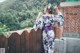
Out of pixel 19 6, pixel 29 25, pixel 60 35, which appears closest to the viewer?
pixel 60 35

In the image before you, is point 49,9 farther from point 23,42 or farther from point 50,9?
point 23,42

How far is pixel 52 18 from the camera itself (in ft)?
19.9

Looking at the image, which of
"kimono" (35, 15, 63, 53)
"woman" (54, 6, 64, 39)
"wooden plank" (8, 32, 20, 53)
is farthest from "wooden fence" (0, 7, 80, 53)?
"woman" (54, 6, 64, 39)

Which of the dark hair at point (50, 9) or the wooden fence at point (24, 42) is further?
the dark hair at point (50, 9)

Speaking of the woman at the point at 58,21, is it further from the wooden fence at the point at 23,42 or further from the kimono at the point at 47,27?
the wooden fence at the point at 23,42

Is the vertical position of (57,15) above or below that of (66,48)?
above

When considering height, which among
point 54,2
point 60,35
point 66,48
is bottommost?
point 66,48

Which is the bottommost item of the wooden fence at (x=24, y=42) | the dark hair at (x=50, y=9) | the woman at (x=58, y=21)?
the wooden fence at (x=24, y=42)

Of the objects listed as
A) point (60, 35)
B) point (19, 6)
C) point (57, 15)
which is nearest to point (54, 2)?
point (57, 15)

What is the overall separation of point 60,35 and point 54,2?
0.96 m

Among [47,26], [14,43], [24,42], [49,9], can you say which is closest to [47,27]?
[47,26]

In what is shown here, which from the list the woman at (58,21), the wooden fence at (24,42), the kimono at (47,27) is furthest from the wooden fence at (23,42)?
the woman at (58,21)

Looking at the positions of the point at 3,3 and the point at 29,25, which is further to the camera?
the point at 3,3

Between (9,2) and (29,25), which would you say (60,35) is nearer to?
(29,25)
